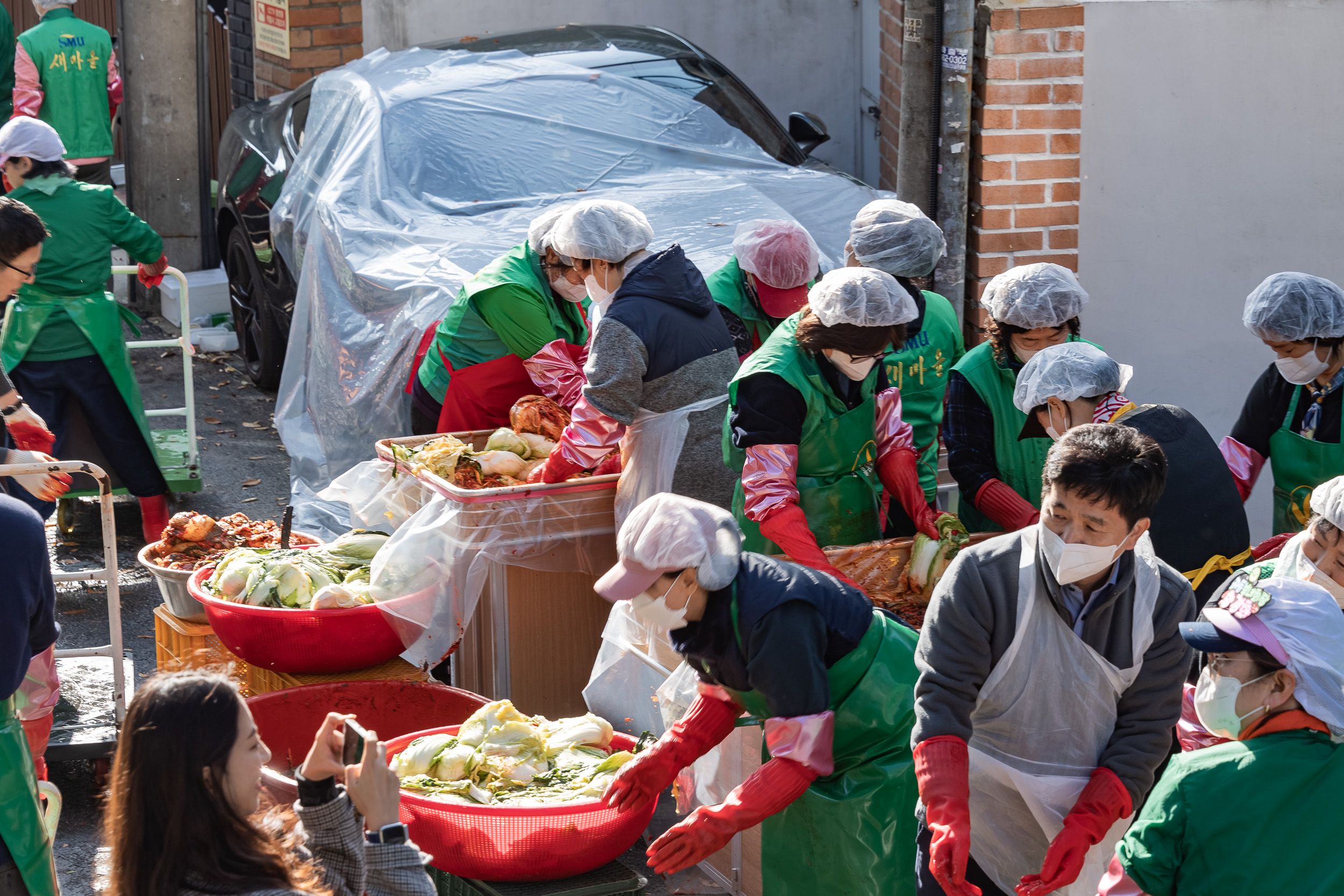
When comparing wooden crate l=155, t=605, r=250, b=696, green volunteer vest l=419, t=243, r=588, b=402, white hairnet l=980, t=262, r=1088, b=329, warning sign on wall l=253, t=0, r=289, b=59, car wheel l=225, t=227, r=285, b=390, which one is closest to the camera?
white hairnet l=980, t=262, r=1088, b=329

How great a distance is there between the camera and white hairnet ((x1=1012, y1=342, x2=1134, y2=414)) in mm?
3766

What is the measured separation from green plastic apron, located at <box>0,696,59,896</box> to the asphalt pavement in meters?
1.05

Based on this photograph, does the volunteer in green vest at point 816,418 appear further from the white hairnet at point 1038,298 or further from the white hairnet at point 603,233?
the white hairnet at point 603,233

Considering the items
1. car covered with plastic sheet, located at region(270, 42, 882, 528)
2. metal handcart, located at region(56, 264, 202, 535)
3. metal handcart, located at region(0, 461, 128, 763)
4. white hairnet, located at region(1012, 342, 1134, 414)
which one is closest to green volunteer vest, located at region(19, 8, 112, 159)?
car covered with plastic sheet, located at region(270, 42, 882, 528)

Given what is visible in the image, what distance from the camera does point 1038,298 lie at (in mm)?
4289

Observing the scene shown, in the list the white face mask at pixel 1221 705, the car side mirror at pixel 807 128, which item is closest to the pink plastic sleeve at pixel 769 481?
the white face mask at pixel 1221 705

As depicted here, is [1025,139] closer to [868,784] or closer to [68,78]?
[868,784]

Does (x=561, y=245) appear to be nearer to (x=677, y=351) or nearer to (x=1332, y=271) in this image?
(x=677, y=351)

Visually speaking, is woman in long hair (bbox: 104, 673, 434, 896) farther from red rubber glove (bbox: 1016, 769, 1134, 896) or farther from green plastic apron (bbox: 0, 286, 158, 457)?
green plastic apron (bbox: 0, 286, 158, 457)

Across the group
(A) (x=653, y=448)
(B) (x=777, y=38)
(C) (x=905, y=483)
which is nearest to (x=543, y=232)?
(A) (x=653, y=448)

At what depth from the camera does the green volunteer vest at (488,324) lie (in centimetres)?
522

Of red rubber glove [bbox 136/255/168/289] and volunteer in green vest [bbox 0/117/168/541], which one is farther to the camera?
red rubber glove [bbox 136/255/168/289]

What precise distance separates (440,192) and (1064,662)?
5.23 metres

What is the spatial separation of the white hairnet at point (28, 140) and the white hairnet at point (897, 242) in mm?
3538
